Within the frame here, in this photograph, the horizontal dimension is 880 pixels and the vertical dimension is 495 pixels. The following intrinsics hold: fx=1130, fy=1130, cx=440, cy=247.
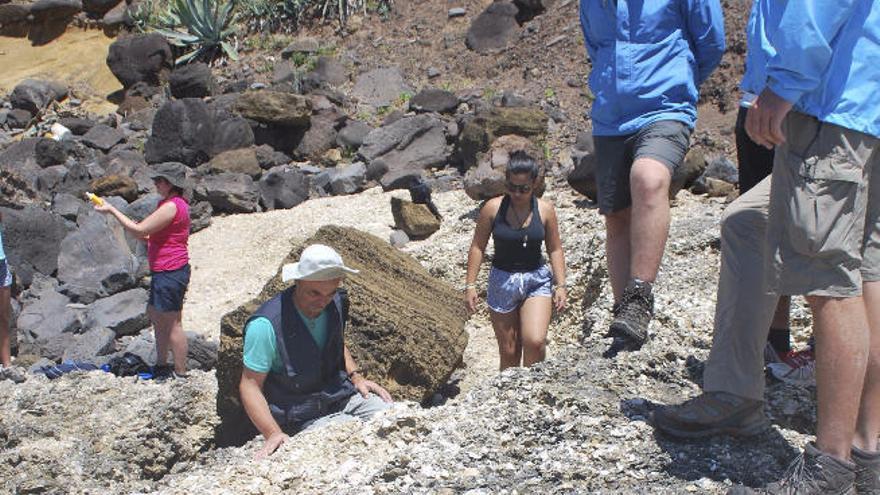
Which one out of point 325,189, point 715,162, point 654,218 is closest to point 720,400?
point 654,218

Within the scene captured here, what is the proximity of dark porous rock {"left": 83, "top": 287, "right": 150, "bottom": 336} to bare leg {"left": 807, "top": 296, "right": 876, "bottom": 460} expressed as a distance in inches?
297

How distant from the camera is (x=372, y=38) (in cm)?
1977

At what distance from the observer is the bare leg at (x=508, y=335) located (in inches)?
239

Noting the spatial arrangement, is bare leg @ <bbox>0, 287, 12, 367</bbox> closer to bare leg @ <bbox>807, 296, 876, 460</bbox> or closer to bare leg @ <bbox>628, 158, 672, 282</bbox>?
bare leg @ <bbox>628, 158, 672, 282</bbox>

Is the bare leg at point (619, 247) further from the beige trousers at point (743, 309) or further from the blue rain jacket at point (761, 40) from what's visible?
the blue rain jacket at point (761, 40)

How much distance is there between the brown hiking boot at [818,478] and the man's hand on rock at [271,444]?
→ 204 centimetres

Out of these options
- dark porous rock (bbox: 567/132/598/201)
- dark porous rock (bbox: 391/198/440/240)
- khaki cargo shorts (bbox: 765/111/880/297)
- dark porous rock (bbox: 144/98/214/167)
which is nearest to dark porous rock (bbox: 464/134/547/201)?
dark porous rock (bbox: 567/132/598/201)

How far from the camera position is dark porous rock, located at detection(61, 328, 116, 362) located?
9.04 meters

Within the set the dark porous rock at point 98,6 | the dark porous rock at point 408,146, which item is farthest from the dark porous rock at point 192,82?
the dark porous rock at point 98,6

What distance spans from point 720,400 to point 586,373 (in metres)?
0.75

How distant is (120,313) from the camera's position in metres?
10.1

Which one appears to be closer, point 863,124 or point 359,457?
point 863,124

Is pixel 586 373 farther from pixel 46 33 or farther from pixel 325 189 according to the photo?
pixel 46 33

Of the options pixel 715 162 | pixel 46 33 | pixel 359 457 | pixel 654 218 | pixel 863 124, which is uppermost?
pixel 863 124
